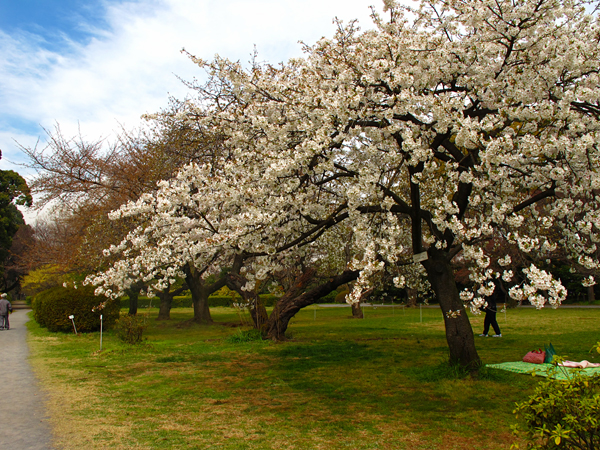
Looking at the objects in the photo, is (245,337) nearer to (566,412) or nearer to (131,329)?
(131,329)

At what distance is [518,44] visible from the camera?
6.71 meters

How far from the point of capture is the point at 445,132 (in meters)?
6.89

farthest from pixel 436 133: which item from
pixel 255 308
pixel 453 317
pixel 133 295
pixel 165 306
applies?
pixel 165 306

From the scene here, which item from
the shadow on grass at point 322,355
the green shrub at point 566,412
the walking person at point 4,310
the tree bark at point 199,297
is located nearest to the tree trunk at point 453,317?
the shadow on grass at point 322,355

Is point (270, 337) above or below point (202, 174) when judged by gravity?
below

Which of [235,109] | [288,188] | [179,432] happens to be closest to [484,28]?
[288,188]

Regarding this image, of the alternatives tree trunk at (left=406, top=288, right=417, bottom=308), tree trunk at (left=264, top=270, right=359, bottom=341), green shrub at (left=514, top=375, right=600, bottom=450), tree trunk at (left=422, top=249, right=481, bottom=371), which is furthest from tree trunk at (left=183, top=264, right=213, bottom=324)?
green shrub at (left=514, top=375, right=600, bottom=450)

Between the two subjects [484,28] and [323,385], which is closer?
[484,28]

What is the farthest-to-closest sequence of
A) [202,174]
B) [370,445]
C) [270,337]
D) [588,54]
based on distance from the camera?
1. [270,337]
2. [202,174]
3. [588,54]
4. [370,445]

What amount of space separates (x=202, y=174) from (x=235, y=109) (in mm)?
1557

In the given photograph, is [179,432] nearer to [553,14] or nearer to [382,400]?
[382,400]

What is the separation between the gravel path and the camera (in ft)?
16.1

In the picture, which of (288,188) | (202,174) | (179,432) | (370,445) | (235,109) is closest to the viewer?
(370,445)

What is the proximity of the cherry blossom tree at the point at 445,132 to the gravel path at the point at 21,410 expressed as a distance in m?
3.30
